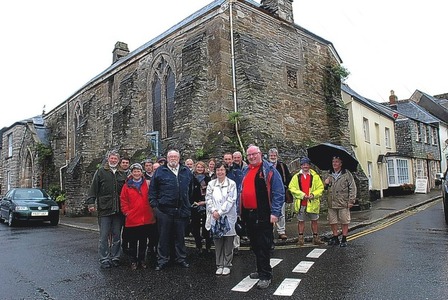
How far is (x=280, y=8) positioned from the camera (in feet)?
55.4

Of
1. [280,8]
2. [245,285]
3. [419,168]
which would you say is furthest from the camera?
[419,168]

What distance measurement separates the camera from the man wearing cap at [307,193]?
796 cm

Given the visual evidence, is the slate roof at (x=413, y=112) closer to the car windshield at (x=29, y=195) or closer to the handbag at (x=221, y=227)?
the car windshield at (x=29, y=195)

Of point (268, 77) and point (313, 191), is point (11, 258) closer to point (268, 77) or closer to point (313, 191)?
point (313, 191)

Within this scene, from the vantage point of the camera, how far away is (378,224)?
1136 cm

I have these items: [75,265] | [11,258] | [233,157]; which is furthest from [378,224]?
[11,258]

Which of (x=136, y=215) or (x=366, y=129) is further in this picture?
(x=366, y=129)

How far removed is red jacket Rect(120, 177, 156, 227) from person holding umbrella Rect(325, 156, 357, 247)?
152 inches

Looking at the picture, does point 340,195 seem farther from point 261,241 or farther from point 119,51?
point 119,51

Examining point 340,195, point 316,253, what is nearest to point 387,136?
point 340,195

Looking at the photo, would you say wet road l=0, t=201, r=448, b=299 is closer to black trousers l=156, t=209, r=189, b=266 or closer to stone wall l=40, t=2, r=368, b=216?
black trousers l=156, t=209, r=189, b=266

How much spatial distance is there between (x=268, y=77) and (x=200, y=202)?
9169 mm

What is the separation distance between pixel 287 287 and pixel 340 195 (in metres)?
3.38

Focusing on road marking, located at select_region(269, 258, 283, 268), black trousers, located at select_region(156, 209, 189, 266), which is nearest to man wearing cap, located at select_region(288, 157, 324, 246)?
road marking, located at select_region(269, 258, 283, 268)
